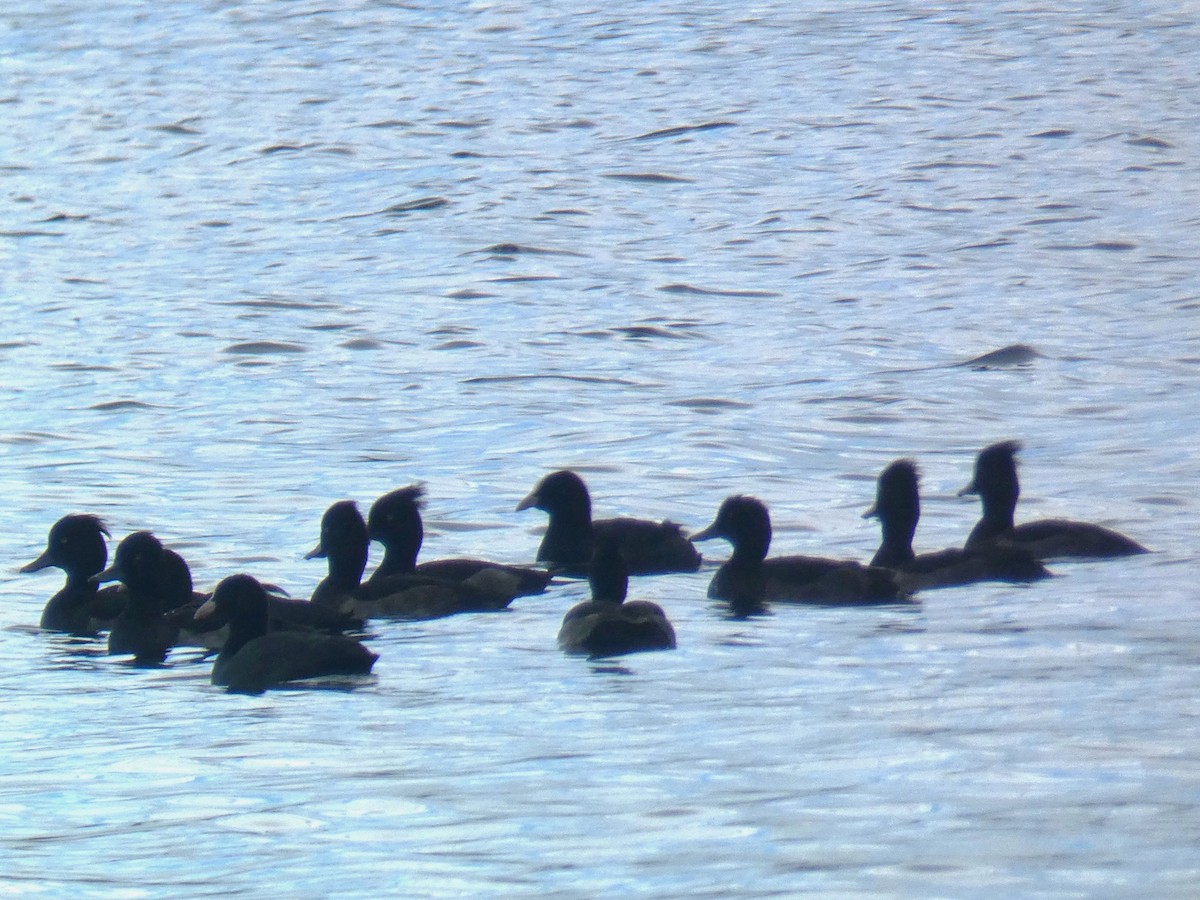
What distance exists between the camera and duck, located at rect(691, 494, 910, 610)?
43.2 feet

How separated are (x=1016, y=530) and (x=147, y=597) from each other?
5.47 m

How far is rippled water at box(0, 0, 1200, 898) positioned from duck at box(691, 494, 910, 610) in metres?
0.20

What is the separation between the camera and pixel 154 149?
38.8 meters

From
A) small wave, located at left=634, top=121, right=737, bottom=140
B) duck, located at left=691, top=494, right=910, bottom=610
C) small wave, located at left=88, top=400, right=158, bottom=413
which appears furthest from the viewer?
small wave, located at left=634, top=121, right=737, bottom=140

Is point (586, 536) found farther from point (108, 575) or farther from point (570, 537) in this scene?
point (108, 575)

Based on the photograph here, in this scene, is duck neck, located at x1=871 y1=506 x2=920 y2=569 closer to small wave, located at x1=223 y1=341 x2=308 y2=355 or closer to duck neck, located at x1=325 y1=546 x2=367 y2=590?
duck neck, located at x1=325 y1=546 x2=367 y2=590

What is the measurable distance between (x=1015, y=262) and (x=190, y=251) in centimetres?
1108

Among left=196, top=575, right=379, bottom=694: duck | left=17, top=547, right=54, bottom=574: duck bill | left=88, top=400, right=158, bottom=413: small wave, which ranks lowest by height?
left=88, top=400, right=158, bottom=413: small wave

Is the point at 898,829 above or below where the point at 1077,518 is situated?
above

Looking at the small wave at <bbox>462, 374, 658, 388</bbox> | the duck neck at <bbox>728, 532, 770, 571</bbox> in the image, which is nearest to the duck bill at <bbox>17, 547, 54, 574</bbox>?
the duck neck at <bbox>728, 532, 770, 571</bbox>

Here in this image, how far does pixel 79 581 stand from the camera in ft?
45.5

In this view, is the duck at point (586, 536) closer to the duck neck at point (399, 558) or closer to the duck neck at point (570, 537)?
the duck neck at point (570, 537)

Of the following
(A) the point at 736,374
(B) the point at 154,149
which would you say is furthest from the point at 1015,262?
(B) the point at 154,149

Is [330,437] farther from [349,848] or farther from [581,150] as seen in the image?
[581,150]
